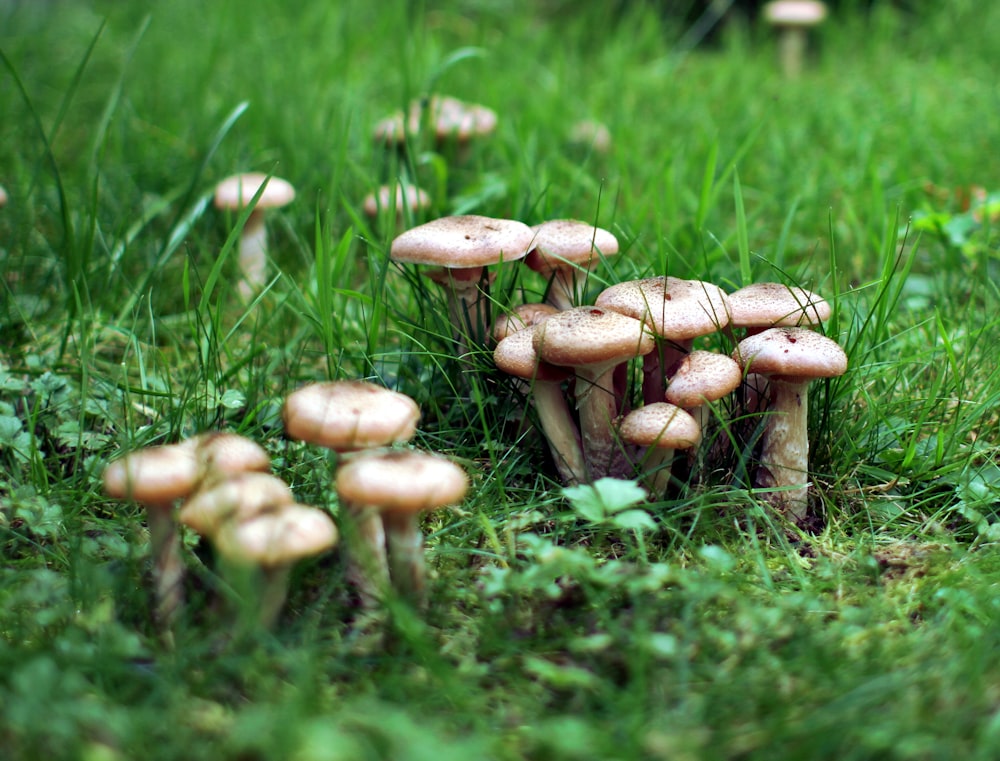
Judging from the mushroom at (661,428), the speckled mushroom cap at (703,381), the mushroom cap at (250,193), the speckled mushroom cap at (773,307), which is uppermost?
the mushroom cap at (250,193)

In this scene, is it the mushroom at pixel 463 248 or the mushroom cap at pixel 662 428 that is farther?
the mushroom at pixel 463 248

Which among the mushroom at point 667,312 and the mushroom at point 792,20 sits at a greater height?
the mushroom at point 792,20

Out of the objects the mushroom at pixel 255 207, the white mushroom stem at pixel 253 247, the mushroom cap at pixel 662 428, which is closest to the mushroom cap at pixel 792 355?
the mushroom cap at pixel 662 428

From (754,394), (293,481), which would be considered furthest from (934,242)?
(293,481)

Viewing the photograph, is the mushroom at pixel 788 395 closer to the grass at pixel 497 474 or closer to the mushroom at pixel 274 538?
the grass at pixel 497 474

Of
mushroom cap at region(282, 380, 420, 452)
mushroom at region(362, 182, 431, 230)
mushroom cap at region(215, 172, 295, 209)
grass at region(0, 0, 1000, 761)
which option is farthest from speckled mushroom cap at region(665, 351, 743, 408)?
mushroom cap at region(215, 172, 295, 209)

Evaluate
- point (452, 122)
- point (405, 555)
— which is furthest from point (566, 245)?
point (452, 122)

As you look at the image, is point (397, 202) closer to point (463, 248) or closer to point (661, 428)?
point (463, 248)
